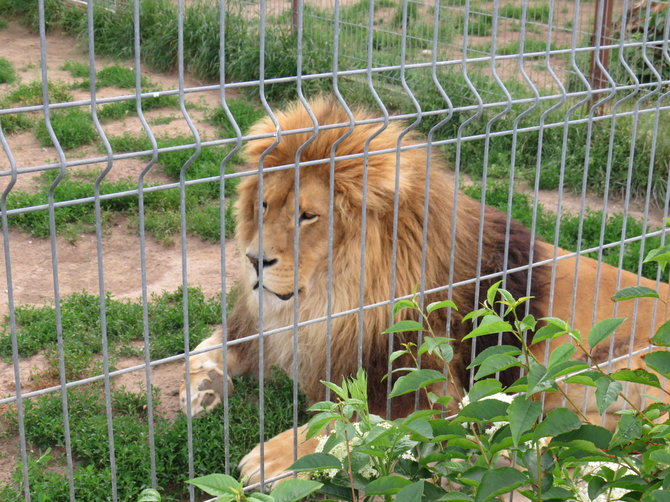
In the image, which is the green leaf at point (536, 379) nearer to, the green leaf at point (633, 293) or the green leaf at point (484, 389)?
the green leaf at point (484, 389)

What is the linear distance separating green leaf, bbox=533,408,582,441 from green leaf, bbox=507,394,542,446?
3cm

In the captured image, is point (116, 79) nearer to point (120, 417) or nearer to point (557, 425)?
point (120, 417)

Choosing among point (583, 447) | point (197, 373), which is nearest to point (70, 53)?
point (197, 373)

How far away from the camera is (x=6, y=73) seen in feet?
25.0

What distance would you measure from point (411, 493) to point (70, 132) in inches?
200

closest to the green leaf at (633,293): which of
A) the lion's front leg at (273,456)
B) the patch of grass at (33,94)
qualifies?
the lion's front leg at (273,456)

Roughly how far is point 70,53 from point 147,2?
2.71ft

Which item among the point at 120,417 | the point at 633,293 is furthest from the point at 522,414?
the point at 120,417

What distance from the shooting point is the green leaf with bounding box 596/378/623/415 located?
5.95ft

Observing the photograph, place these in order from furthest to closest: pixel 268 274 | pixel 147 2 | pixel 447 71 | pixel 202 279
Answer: pixel 147 2 → pixel 447 71 → pixel 202 279 → pixel 268 274

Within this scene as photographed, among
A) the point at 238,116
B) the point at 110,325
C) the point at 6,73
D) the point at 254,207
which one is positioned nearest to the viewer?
the point at 254,207

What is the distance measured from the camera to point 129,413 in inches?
143

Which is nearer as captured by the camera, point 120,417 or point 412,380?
point 412,380

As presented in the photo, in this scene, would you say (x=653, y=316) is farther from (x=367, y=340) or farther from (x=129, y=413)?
(x=129, y=413)
